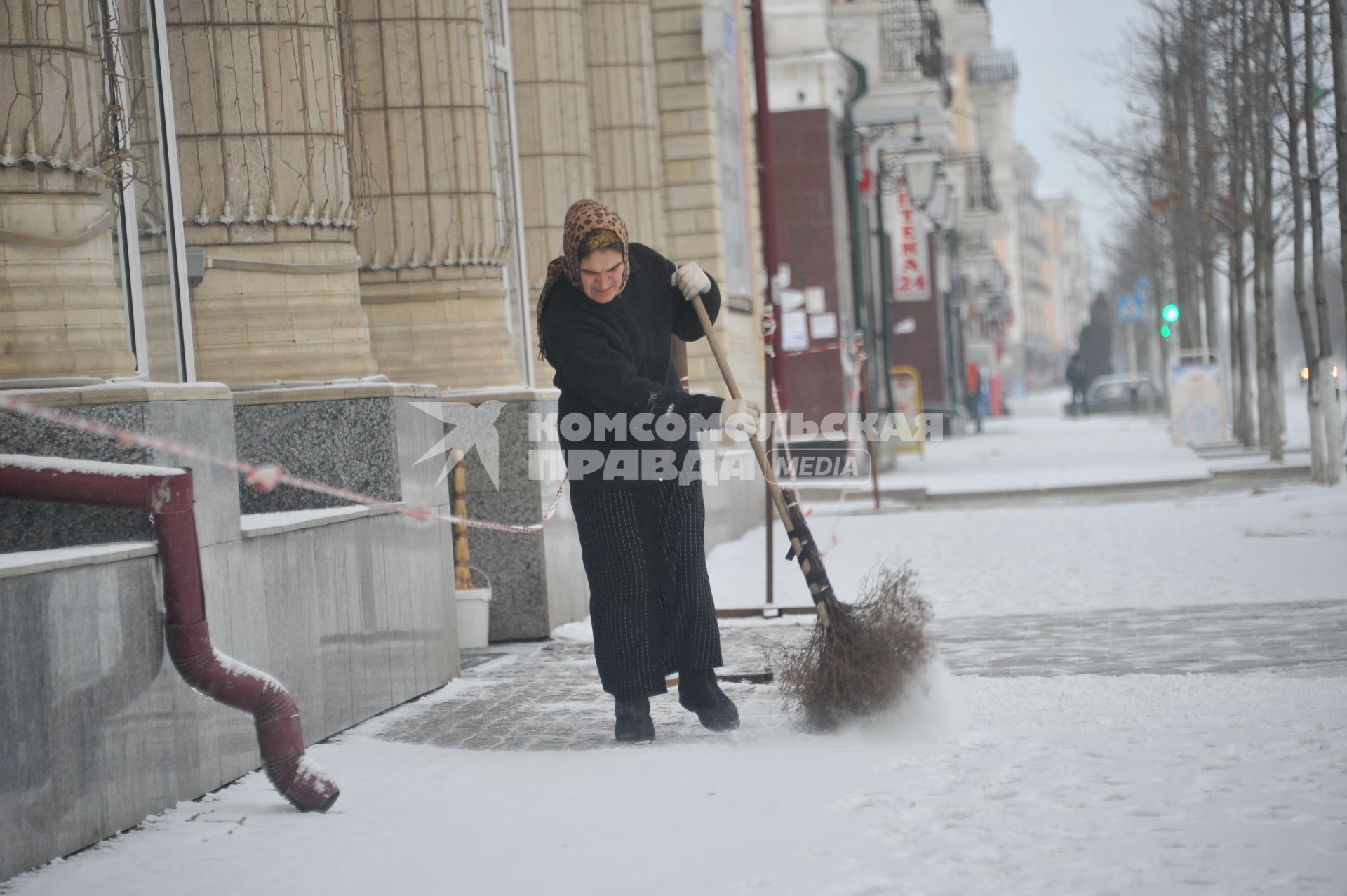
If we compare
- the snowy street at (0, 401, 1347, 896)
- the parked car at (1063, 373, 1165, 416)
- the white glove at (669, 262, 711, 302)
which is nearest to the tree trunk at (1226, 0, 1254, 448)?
the snowy street at (0, 401, 1347, 896)

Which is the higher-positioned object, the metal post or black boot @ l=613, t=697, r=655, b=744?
the metal post

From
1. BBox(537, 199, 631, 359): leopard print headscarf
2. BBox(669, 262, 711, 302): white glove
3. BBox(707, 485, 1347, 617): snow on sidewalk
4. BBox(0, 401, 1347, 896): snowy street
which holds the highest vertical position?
BBox(537, 199, 631, 359): leopard print headscarf

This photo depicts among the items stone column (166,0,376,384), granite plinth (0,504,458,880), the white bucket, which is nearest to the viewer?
granite plinth (0,504,458,880)

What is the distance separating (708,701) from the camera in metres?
6.23

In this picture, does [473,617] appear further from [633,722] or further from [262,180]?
[633,722]

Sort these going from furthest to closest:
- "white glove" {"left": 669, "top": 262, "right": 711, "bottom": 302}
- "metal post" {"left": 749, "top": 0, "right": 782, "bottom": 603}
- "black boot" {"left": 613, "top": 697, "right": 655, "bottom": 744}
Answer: "metal post" {"left": 749, "top": 0, "right": 782, "bottom": 603} < "white glove" {"left": 669, "top": 262, "right": 711, "bottom": 302} < "black boot" {"left": 613, "top": 697, "right": 655, "bottom": 744}

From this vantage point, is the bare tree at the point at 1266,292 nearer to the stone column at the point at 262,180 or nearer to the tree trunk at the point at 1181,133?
the tree trunk at the point at 1181,133

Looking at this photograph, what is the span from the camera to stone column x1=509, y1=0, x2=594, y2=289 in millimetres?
11547

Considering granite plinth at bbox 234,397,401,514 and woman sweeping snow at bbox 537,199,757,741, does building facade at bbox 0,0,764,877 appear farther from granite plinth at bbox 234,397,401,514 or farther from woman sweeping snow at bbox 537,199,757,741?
woman sweeping snow at bbox 537,199,757,741

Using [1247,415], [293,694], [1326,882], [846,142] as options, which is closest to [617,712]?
[293,694]

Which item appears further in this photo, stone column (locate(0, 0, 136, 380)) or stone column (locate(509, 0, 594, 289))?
stone column (locate(509, 0, 594, 289))

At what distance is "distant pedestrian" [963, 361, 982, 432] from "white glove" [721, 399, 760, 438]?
119ft

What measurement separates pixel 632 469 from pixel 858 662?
3.36 feet

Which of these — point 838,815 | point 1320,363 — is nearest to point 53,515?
point 838,815
